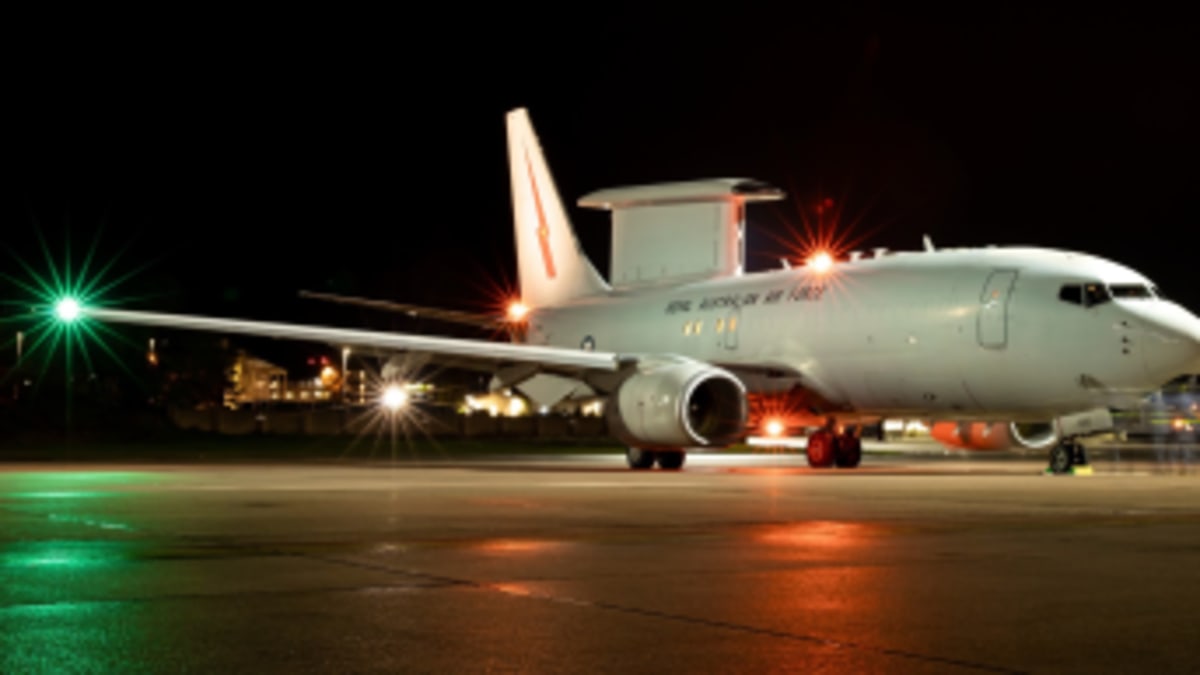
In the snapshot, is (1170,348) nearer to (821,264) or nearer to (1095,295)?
(1095,295)

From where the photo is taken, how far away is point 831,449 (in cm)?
2653

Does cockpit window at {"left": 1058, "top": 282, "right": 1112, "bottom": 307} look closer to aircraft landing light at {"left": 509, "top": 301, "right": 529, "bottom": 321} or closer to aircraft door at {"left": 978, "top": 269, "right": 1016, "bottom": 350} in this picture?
aircraft door at {"left": 978, "top": 269, "right": 1016, "bottom": 350}

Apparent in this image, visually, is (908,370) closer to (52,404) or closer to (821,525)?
(821,525)

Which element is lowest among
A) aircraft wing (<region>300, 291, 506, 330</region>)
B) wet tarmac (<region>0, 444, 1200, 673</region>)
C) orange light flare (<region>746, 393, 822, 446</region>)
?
wet tarmac (<region>0, 444, 1200, 673</region>)

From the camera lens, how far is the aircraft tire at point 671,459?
26.2 meters

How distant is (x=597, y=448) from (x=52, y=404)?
2058 cm

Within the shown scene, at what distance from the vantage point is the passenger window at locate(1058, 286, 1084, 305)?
21578 mm

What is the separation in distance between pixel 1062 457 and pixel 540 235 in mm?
16403

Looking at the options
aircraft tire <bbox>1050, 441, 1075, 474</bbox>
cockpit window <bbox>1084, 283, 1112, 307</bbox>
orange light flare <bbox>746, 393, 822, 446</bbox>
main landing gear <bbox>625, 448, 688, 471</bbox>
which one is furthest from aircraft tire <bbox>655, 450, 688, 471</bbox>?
cockpit window <bbox>1084, 283, 1112, 307</bbox>

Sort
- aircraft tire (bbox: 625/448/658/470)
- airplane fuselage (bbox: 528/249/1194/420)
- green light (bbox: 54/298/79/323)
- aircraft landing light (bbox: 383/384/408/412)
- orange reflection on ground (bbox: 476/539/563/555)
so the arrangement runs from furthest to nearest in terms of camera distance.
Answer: aircraft landing light (bbox: 383/384/408/412) < aircraft tire (bbox: 625/448/658/470) < green light (bbox: 54/298/79/323) < airplane fuselage (bbox: 528/249/1194/420) < orange reflection on ground (bbox: 476/539/563/555)

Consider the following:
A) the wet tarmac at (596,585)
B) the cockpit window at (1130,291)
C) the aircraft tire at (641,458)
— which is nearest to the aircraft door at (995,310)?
the cockpit window at (1130,291)

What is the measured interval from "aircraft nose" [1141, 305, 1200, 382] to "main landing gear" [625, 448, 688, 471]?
331 inches

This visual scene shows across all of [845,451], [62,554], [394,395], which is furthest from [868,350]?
[394,395]

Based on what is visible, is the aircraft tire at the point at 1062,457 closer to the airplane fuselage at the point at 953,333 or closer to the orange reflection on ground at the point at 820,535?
the airplane fuselage at the point at 953,333
